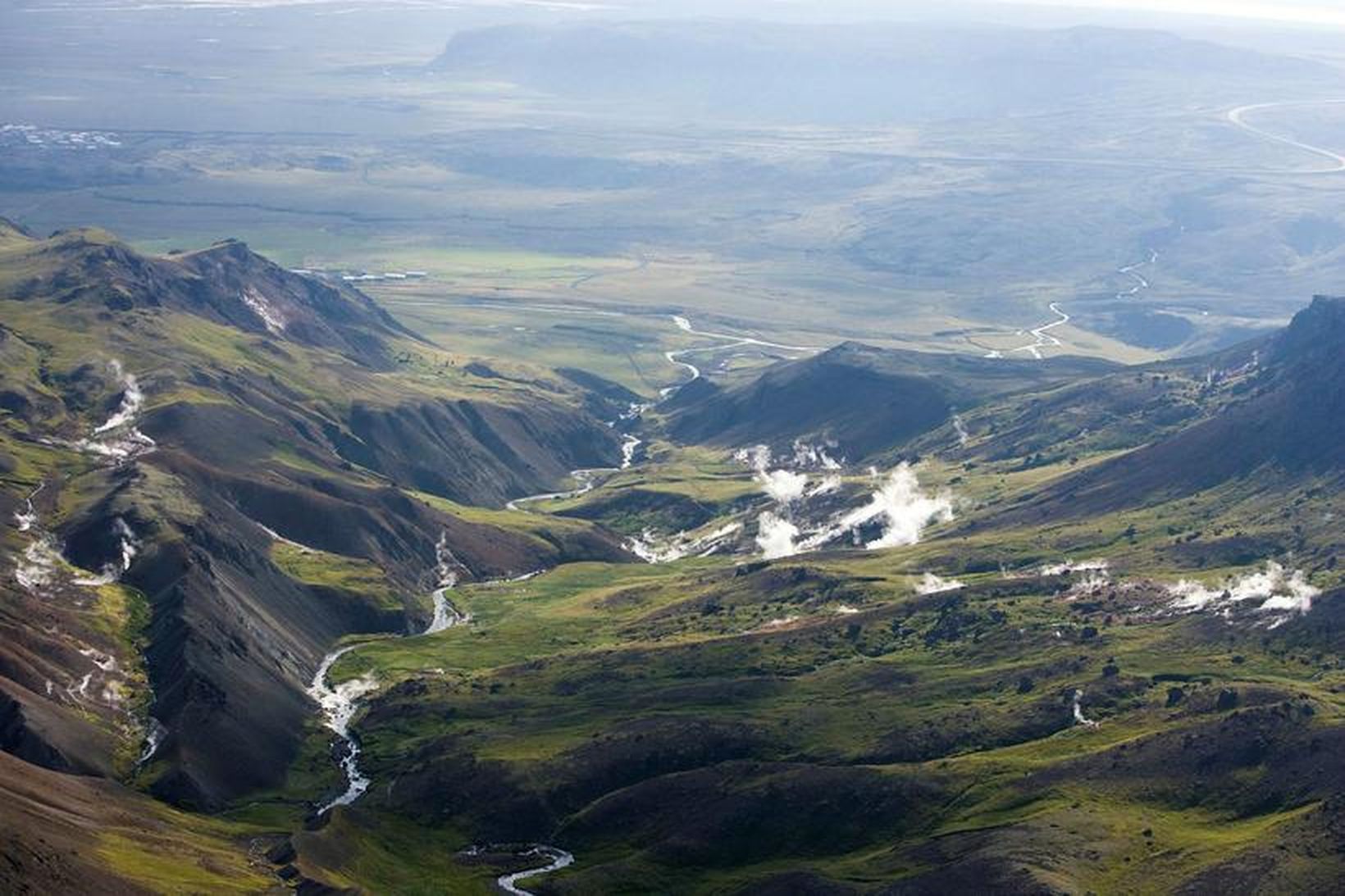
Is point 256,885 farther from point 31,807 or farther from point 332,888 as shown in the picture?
point 31,807

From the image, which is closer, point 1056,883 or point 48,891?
point 48,891

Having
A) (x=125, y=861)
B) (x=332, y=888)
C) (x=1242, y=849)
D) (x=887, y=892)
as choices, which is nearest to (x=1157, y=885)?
(x=1242, y=849)

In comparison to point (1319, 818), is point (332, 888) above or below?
below

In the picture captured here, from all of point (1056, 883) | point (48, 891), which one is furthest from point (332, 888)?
point (1056, 883)

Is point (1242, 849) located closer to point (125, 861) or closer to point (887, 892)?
point (887, 892)

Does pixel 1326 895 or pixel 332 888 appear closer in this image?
pixel 1326 895

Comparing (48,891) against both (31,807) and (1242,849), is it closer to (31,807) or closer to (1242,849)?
(31,807)

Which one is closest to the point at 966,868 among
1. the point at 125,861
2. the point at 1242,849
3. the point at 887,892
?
the point at 887,892

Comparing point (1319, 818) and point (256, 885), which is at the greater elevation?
point (1319, 818)
